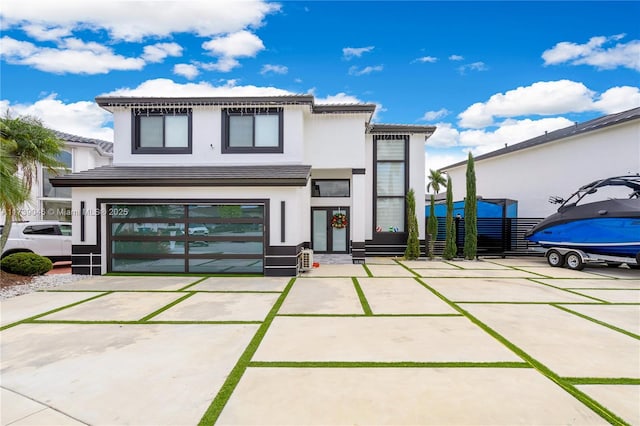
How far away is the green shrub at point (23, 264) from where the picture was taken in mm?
8617

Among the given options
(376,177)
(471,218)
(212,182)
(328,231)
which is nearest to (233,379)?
(212,182)

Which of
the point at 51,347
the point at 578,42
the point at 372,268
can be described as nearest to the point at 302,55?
the point at 372,268

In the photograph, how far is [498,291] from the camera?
7.68 metres

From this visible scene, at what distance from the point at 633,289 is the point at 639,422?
25.0 feet

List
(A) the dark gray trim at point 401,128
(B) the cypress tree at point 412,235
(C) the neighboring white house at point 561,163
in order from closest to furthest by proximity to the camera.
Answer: (C) the neighboring white house at point 561,163 → (B) the cypress tree at point 412,235 → (A) the dark gray trim at point 401,128

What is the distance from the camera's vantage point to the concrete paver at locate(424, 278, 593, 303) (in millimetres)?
6953

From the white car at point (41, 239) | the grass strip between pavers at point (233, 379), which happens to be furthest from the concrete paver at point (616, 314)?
the white car at point (41, 239)

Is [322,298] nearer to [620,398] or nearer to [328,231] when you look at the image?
[620,398]

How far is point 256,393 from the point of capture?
123 inches

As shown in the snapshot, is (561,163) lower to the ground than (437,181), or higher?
lower

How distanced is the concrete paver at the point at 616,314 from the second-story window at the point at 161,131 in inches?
457

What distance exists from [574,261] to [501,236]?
344 cm

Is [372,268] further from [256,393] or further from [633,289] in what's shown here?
[256,393]

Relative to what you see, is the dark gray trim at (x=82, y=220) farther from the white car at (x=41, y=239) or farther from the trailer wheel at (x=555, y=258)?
the trailer wheel at (x=555, y=258)
